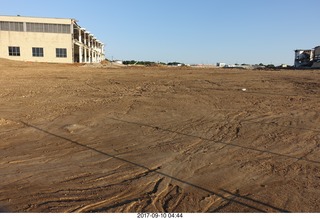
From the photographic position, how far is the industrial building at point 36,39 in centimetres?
4978

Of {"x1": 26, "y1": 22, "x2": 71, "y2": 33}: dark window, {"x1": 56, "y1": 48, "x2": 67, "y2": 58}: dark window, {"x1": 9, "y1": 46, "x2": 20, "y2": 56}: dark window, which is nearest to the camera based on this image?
{"x1": 9, "y1": 46, "x2": 20, "y2": 56}: dark window

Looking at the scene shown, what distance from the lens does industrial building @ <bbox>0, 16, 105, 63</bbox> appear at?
49.8m

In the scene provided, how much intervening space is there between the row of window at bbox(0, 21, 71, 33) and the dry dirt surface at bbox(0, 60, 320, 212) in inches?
1576

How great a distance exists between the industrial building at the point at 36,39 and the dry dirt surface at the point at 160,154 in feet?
129

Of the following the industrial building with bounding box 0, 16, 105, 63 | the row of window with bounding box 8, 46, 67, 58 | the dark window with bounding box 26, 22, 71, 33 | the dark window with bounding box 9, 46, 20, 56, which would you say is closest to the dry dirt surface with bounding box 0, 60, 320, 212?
the industrial building with bounding box 0, 16, 105, 63

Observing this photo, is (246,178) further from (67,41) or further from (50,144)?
(67,41)

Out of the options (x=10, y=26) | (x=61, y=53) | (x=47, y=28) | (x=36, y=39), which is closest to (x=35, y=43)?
(x=36, y=39)

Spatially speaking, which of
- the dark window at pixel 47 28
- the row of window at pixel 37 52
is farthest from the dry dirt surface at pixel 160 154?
the dark window at pixel 47 28

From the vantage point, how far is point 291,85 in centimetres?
1856

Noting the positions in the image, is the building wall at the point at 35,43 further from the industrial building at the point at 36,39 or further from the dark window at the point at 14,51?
the dark window at the point at 14,51

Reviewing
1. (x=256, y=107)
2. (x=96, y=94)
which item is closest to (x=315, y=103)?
(x=256, y=107)

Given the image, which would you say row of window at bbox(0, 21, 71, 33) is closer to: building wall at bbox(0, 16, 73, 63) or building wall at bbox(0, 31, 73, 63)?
building wall at bbox(0, 16, 73, 63)

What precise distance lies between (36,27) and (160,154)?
49.7 m

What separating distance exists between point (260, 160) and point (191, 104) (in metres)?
6.52
